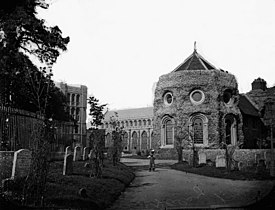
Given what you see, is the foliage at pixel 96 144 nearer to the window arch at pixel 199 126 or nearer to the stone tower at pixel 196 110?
the stone tower at pixel 196 110

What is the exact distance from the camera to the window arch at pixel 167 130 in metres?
20.8

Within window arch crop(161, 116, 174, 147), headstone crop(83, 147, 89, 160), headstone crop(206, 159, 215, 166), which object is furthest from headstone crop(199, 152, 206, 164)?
headstone crop(83, 147, 89, 160)

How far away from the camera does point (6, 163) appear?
554 centimetres

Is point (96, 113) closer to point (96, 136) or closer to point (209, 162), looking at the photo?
point (96, 136)

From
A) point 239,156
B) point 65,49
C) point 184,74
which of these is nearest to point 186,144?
point 184,74

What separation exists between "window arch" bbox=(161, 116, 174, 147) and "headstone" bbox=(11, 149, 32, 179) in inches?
620

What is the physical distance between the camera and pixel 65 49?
14.4ft

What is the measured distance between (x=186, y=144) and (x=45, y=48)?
616 inches

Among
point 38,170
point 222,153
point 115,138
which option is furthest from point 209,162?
point 38,170

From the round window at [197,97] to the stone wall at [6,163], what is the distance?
1602 cm

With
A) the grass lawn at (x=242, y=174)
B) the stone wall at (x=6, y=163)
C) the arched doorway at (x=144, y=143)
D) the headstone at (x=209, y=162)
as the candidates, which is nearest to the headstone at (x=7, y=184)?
the stone wall at (x=6, y=163)

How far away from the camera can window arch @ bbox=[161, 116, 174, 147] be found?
20750 millimetres

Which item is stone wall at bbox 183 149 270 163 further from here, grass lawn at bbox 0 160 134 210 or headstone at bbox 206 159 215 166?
grass lawn at bbox 0 160 134 210

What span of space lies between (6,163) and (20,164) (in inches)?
18.7
